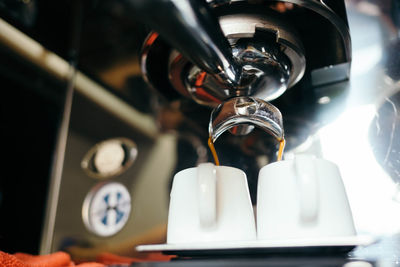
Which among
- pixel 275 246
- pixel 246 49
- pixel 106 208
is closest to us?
pixel 275 246

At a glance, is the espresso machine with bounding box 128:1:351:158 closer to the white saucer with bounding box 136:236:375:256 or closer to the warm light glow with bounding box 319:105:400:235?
the warm light glow with bounding box 319:105:400:235

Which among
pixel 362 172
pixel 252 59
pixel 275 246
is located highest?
pixel 252 59

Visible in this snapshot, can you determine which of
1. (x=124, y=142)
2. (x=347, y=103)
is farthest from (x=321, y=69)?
(x=124, y=142)

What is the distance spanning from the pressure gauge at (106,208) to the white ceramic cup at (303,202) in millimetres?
410

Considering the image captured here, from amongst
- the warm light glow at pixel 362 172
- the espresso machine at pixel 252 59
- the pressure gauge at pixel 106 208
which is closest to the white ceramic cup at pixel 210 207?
the espresso machine at pixel 252 59

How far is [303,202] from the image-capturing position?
32 centimetres

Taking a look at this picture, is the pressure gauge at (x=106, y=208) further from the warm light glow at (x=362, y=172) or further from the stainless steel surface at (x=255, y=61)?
the warm light glow at (x=362, y=172)

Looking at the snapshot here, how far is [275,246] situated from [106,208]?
0.50 m

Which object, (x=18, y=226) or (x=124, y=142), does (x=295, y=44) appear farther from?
(x=18, y=226)

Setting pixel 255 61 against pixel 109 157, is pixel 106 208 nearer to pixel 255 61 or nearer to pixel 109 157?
pixel 109 157

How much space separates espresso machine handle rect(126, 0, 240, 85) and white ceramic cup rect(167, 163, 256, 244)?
121mm

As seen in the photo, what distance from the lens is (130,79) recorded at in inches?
33.7

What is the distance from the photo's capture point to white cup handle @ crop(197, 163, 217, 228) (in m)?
0.34

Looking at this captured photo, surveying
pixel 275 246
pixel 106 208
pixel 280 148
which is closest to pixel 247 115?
pixel 280 148
